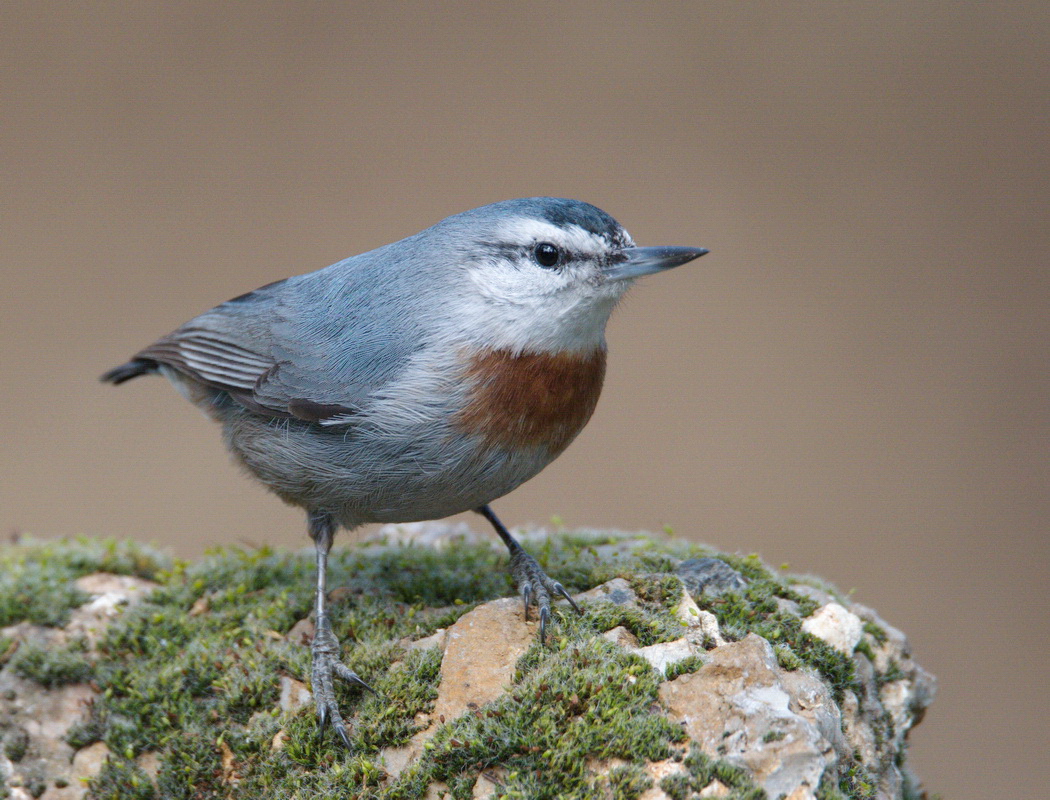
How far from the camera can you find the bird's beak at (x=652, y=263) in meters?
3.67

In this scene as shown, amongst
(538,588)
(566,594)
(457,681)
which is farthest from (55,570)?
(566,594)

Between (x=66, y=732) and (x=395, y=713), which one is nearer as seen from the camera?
(x=395, y=713)

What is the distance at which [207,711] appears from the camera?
382cm

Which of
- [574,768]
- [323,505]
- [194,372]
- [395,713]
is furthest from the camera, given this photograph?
[194,372]

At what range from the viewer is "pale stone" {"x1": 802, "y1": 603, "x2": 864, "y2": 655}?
366 cm

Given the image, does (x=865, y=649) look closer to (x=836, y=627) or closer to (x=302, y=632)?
(x=836, y=627)

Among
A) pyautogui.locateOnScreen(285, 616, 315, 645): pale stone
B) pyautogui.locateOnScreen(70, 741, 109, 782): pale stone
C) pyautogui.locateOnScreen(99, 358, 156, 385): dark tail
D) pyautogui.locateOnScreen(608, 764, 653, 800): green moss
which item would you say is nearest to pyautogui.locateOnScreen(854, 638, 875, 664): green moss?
pyautogui.locateOnScreen(608, 764, 653, 800): green moss

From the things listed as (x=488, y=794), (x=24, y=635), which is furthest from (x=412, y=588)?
(x=24, y=635)

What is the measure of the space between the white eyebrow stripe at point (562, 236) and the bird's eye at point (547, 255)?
0.02 metres

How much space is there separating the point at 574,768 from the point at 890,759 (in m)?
1.40

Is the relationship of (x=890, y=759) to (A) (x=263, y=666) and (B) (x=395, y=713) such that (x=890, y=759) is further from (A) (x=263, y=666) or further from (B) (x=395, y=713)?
(A) (x=263, y=666)

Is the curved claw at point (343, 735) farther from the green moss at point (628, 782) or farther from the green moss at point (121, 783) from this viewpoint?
the green moss at point (628, 782)

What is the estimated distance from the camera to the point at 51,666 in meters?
4.12

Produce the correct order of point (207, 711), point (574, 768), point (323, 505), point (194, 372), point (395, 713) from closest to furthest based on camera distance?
point (574, 768) → point (395, 713) → point (207, 711) → point (323, 505) → point (194, 372)
